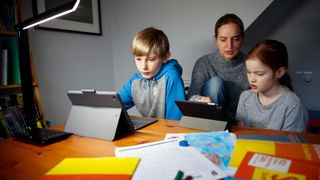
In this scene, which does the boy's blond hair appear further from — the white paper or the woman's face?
the white paper

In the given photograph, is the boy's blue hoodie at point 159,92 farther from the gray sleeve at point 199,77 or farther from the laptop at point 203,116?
the laptop at point 203,116

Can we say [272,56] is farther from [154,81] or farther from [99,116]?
[99,116]

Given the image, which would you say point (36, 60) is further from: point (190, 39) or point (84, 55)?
point (190, 39)

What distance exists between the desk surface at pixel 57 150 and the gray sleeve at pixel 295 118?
219mm

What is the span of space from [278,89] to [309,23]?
1205mm

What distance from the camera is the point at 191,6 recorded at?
2.01m

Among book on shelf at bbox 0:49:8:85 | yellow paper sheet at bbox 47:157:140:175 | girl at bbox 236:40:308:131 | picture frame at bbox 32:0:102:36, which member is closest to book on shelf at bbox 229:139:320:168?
yellow paper sheet at bbox 47:157:140:175

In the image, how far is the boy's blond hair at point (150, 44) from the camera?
124 cm

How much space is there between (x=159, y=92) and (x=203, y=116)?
20.5 inches

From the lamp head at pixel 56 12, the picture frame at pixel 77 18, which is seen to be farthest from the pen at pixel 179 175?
the picture frame at pixel 77 18

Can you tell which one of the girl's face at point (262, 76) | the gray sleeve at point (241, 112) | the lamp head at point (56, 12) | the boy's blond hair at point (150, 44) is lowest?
the gray sleeve at point (241, 112)

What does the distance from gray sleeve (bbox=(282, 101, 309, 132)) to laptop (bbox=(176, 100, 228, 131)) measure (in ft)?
1.09

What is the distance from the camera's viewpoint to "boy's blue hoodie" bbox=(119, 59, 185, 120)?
1306mm

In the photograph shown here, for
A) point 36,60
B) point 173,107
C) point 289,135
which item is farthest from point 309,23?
point 36,60
